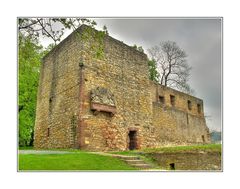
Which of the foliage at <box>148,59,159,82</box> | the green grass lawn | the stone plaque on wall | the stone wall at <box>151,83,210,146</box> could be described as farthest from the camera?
the foliage at <box>148,59,159,82</box>

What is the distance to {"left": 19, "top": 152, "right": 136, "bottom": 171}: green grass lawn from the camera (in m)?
8.02

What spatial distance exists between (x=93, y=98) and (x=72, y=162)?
3874 mm

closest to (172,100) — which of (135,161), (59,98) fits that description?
(59,98)

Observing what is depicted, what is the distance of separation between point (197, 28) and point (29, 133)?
1246 centimetres

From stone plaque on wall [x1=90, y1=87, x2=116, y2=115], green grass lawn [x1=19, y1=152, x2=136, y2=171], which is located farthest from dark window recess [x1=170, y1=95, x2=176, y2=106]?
green grass lawn [x1=19, y1=152, x2=136, y2=171]

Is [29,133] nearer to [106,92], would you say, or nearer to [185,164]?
[106,92]

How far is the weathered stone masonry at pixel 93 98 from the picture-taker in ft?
38.9

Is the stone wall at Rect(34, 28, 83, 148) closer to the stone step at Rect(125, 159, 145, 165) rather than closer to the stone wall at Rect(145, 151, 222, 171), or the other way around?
the stone step at Rect(125, 159, 145, 165)

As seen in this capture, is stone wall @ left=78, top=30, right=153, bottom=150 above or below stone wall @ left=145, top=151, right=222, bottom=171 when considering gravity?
above

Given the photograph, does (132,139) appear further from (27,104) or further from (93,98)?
(27,104)

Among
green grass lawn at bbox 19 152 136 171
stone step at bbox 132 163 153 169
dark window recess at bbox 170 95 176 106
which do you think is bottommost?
stone step at bbox 132 163 153 169

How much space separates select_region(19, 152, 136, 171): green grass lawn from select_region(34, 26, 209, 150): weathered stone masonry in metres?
2.09

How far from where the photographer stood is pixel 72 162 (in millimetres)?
8477

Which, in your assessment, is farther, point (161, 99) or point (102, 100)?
point (161, 99)
